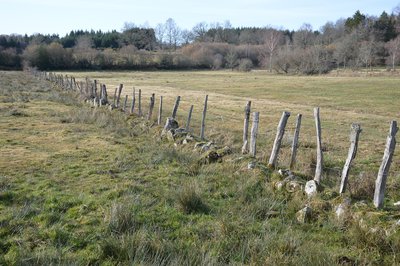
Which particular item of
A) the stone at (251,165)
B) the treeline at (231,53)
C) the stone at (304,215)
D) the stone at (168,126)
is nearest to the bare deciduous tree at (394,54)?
the treeline at (231,53)

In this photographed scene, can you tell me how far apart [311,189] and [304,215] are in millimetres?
1129

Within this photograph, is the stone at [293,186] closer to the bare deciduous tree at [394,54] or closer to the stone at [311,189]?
the stone at [311,189]

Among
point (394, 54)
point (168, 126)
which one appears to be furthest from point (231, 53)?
point (168, 126)

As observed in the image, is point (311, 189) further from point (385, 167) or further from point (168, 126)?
point (168, 126)

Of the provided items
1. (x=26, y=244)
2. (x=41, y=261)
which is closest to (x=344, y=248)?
(x=41, y=261)

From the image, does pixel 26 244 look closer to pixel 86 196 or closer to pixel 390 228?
pixel 86 196

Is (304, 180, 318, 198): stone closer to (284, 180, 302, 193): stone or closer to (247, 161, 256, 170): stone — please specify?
(284, 180, 302, 193): stone

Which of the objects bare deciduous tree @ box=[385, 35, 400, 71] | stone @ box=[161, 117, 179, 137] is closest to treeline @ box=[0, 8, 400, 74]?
bare deciduous tree @ box=[385, 35, 400, 71]

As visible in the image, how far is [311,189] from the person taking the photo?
26.3 ft

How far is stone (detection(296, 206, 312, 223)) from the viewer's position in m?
7.00

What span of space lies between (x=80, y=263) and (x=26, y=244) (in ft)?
3.71

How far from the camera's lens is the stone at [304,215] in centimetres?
700

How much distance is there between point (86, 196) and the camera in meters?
8.11

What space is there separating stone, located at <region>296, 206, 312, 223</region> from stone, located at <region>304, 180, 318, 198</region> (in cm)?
74
